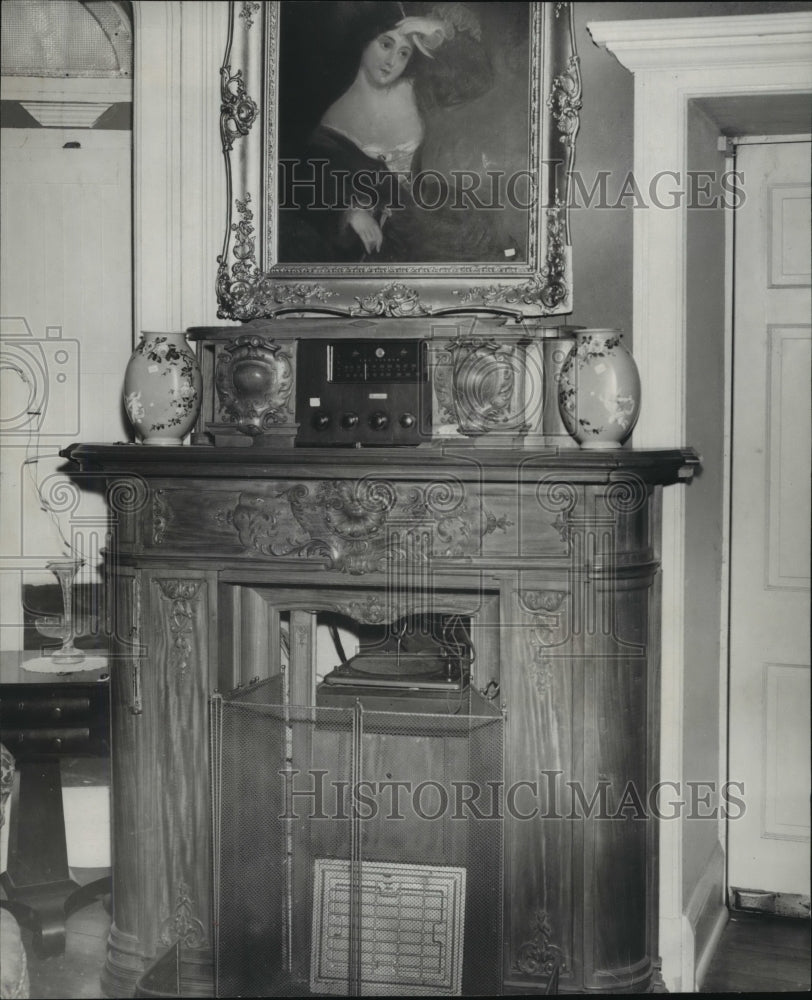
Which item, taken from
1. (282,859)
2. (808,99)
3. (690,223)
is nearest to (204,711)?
(282,859)

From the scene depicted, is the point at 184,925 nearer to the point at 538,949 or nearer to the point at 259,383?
the point at 538,949

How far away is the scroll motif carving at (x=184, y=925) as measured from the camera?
2742 mm

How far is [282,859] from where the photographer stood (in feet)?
8.87

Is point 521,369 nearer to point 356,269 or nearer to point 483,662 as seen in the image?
point 356,269

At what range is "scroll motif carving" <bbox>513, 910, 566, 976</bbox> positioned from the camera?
2.61 meters

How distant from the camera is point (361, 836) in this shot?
2.64 metres

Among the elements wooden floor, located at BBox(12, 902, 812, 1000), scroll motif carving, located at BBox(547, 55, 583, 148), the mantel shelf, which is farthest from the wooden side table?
scroll motif carving, located at BBox(547, 55, 583, 148)

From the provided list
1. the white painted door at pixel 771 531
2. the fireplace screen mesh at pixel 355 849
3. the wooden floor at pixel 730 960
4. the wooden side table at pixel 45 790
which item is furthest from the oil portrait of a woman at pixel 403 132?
the wooden floor at pixel 730 960

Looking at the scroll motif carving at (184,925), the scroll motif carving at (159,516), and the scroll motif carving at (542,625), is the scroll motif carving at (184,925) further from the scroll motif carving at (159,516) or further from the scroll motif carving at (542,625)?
the scroll motif carving at (542,625)

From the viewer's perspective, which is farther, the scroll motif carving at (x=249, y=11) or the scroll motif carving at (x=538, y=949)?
the scroll motif carving at (x=249, y=11)

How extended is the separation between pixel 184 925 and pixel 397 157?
1959mm

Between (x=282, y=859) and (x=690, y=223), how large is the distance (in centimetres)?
186

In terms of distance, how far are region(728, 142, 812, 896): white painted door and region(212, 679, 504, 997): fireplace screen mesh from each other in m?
1.12

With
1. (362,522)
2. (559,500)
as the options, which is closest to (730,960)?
(559,500)
